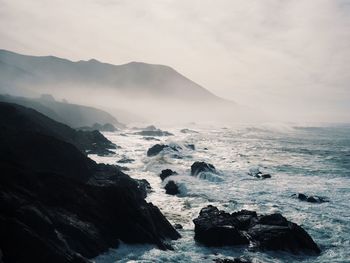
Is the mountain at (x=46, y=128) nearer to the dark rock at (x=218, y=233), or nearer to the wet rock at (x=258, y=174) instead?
the dark rock at (x=218, y=233)

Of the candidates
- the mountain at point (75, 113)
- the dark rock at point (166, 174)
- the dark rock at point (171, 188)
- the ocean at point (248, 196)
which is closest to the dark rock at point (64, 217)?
the ocean at point (248, 196)

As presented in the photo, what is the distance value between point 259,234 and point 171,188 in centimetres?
1720

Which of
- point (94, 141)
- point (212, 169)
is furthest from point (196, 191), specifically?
point (94, 141)

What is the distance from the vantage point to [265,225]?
2808 cm

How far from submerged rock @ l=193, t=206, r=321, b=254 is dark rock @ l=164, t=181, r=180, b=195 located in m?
13.9

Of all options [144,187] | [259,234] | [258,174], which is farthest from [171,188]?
[259,234]

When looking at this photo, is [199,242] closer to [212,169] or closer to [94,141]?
[212,169]

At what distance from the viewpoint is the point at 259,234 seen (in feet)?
89.2

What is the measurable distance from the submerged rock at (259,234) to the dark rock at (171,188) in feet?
45.7

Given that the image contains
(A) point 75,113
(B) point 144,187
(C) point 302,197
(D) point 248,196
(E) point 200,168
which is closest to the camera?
(C) point 302,197

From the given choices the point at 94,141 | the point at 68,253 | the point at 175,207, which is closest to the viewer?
the point at 68,253

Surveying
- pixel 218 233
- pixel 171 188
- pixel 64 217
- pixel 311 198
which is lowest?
pixel 171 188

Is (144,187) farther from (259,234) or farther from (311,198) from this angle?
(259,234)

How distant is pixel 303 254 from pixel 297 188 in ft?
69.8
